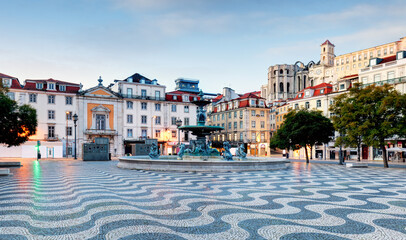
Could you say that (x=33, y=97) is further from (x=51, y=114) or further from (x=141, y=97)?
(x=141, y=97)

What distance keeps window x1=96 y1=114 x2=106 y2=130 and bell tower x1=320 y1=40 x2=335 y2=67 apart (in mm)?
84111

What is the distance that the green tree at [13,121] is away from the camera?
21.7m

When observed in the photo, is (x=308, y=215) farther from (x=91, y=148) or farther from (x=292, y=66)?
(x=292, y=66)

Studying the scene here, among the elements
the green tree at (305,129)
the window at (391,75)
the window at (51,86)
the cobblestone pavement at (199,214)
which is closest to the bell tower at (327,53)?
the window at (391,75)

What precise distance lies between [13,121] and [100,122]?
28239 millimetres

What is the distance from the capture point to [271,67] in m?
115

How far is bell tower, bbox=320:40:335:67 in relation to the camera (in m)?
108

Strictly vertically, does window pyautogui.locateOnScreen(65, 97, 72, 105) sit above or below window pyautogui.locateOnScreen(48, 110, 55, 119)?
above

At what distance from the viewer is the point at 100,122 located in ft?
166

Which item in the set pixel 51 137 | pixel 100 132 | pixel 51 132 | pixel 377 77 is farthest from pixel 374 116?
pixel 51 132

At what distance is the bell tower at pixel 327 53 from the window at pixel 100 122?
84.1 meters

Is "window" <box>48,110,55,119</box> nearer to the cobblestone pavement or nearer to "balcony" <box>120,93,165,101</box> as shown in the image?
"balcony" <box>120,93,165,101</box>

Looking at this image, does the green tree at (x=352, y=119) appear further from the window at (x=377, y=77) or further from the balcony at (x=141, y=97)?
the balcony at (x=141, y=97)

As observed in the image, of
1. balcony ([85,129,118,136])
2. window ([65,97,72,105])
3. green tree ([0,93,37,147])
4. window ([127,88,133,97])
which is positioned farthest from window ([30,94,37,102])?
green tree ([0,93,37,147])
